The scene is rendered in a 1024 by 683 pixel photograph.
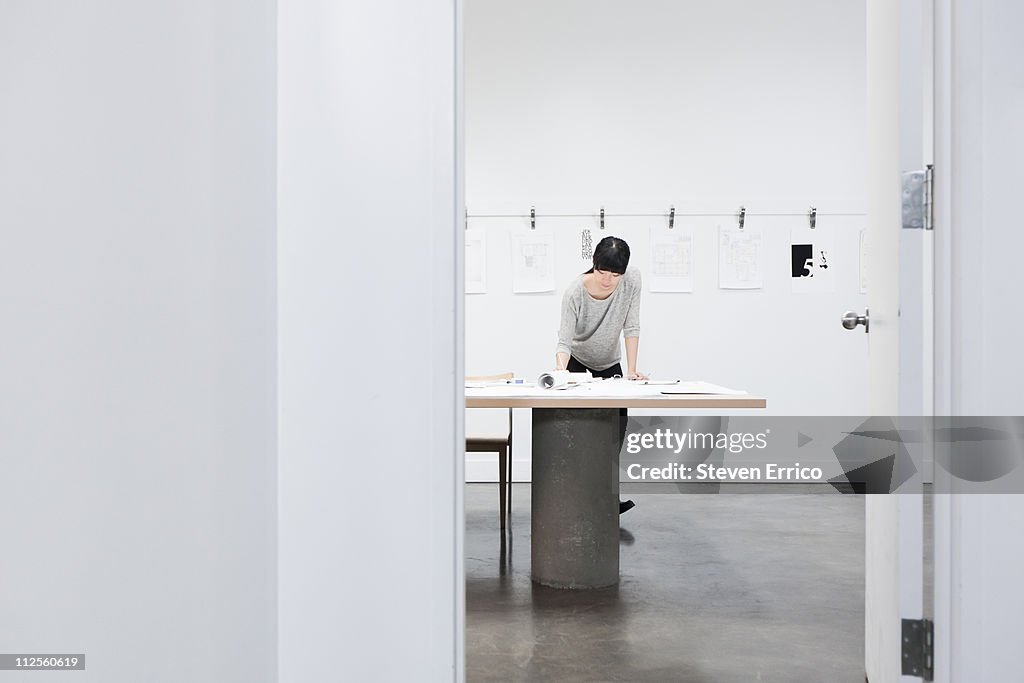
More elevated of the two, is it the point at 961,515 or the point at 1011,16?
the point at 1011,16

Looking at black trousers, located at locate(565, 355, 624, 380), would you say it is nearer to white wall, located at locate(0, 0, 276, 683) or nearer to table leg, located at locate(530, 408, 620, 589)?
table leg, located at locate(530, 408, 620, 589)

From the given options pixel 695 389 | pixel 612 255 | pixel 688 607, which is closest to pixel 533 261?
pixel 612 255

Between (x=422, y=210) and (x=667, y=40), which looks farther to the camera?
(x=667, y=40)

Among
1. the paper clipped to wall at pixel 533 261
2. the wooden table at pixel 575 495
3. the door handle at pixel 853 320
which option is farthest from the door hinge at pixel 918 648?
the paper clipped to wall at pixel 533 261

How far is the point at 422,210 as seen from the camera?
140cm

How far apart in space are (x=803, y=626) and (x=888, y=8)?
1.99 m

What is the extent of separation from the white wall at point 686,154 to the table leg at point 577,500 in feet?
8.61

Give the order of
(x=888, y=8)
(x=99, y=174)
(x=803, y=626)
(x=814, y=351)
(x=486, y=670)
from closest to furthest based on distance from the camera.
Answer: (x=99, y=174) → (x=888, y=8) → (x=486, y=670) → (x=803, y=626) → (x=814, y=351)

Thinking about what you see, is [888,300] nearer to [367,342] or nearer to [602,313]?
[367,342]

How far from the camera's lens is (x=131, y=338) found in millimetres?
916

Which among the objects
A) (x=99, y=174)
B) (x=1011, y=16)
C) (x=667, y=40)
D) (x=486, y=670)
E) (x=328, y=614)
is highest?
(x=667, y=40)

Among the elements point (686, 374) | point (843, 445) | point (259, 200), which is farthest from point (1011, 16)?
point (843, 445)

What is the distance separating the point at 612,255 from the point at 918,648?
2925mm

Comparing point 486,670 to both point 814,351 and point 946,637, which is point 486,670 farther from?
point 814,351
